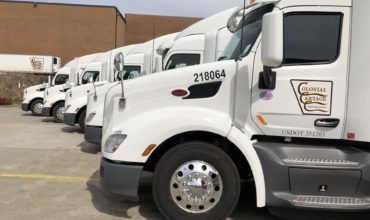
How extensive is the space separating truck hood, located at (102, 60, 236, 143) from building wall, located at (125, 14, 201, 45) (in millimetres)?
49346

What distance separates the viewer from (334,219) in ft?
17.1

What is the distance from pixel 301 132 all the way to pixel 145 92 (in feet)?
5.94

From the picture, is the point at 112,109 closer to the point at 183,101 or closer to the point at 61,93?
the point at 183,101

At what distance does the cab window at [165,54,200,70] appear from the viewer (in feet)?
32.4

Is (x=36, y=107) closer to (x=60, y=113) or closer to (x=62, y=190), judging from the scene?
(x=60, y=113)

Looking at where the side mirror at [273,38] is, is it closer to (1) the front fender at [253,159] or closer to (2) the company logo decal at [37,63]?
→ (1) the front fender at [253,159]

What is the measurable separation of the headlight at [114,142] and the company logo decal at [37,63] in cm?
3186

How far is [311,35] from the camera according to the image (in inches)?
181

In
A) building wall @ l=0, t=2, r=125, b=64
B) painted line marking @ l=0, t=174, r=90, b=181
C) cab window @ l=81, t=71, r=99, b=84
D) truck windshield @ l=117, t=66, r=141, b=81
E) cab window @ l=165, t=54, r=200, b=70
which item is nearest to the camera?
painted line marking @ l=0, t=174, r=90, b=181

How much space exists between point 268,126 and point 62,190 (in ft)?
10.6

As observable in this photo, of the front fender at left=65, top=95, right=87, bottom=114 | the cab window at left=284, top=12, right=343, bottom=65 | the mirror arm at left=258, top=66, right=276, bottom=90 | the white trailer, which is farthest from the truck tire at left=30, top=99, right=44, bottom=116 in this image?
the cab window at left=284, top=12, right=343, bottom=65

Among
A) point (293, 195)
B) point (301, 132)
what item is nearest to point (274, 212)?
point (293, 195)

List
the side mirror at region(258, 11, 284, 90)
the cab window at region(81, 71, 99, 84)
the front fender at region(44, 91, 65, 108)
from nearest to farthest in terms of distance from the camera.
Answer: the side mirror at region(258, 11, 284, 90) < the cab window at region(81, 71, 99, 84) < the front fender at region(44, 91, 65, 108)

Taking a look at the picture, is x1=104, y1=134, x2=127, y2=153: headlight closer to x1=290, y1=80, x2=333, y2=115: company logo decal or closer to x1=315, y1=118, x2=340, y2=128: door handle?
x1=290, y1=80, x2=333, y2=115: company logo decal
